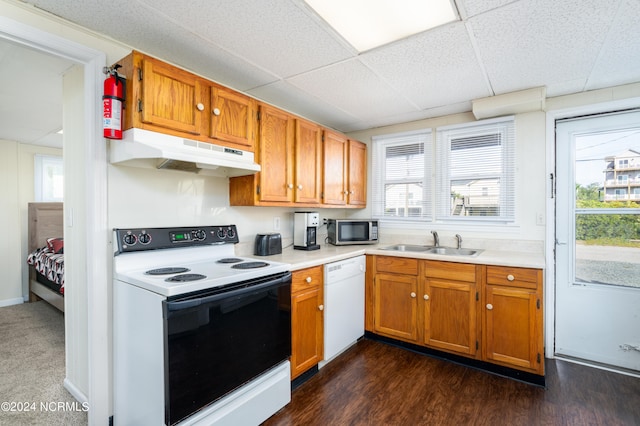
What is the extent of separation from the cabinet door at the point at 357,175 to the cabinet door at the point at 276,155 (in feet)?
3.18

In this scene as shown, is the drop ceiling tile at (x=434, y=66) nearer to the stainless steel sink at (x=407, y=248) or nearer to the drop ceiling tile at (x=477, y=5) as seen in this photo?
the drop ceiling tile at (x=477, y=5)

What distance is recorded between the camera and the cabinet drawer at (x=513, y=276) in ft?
7.30

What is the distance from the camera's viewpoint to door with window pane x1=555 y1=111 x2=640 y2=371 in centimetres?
240

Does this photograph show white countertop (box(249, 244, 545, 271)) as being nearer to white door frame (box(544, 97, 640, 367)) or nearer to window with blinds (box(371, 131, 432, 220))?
white door frame (box(544, 97, 640, 367))

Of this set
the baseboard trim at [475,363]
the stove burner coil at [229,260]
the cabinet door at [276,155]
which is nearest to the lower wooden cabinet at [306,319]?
the stove burner coil at [229,260]

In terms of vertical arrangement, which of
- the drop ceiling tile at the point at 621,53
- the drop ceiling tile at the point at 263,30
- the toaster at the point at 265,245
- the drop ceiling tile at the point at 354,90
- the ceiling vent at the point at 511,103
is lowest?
the toaster at the point at 265,245

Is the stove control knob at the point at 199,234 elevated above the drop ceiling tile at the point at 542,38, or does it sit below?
below

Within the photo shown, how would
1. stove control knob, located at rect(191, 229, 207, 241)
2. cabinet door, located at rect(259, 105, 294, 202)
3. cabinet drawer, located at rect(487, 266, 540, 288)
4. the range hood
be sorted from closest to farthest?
the range hood < stove control knob, located at rect(191, 229, 207, 241) < cabinet drawer, located at rect(487, 266, 540, 288) < cabinet door, located at rect(259, 105, 294, 202)

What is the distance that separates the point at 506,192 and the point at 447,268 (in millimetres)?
999

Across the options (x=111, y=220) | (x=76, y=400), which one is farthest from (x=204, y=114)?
(x=76, y=400)

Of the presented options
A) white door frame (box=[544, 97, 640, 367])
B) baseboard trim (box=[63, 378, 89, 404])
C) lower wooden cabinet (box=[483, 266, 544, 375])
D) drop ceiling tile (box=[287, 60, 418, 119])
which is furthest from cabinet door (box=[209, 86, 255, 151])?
white door frame (box=[544, 97, 640, 367])

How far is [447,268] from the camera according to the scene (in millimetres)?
2557

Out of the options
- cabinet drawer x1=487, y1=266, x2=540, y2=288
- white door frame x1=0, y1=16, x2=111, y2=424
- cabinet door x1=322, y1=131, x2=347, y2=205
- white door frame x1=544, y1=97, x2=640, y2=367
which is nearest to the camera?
white door frame x1=0, y1=16, x2=111, y2=424

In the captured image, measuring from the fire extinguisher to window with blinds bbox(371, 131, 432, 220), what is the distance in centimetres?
264
